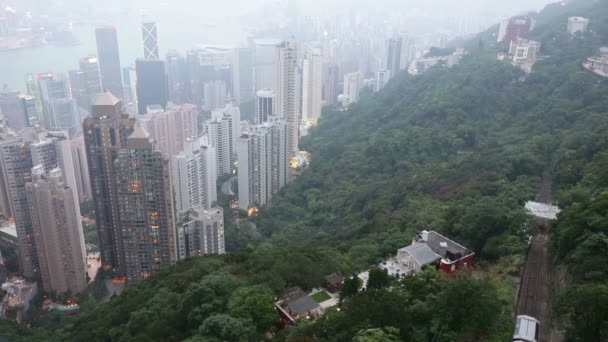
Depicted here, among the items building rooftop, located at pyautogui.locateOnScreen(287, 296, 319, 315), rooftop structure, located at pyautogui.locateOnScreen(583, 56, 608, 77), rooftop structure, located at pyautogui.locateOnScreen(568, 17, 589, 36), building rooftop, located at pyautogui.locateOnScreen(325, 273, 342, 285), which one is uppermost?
rooftop structure, located at pyautogui.locateOnScreen(568, 17, 589, 36)

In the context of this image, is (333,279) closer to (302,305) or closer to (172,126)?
(302,305)

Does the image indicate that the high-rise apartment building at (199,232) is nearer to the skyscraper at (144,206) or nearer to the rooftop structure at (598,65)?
the skyscraper at (144,206)

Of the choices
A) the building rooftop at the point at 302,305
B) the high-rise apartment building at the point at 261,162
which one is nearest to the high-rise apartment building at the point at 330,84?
the high-rise apartment building at the point at 261,162

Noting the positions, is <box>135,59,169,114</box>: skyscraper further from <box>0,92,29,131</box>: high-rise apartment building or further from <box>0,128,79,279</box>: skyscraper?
<box>0,128,79,279</box>: skyscraper

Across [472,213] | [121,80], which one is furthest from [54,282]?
[121,80]

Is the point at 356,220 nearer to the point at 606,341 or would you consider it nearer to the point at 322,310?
the point at 322,310

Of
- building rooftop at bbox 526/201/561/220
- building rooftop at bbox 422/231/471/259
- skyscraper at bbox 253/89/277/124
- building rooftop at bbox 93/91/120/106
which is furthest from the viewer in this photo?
skyscraper at bbox 253/89/277/124

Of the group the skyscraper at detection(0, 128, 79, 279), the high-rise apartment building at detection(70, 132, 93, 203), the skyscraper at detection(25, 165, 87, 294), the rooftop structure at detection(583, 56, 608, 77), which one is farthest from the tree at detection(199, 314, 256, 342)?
the rooftop structure at detection(583, 56, 608, 77)
